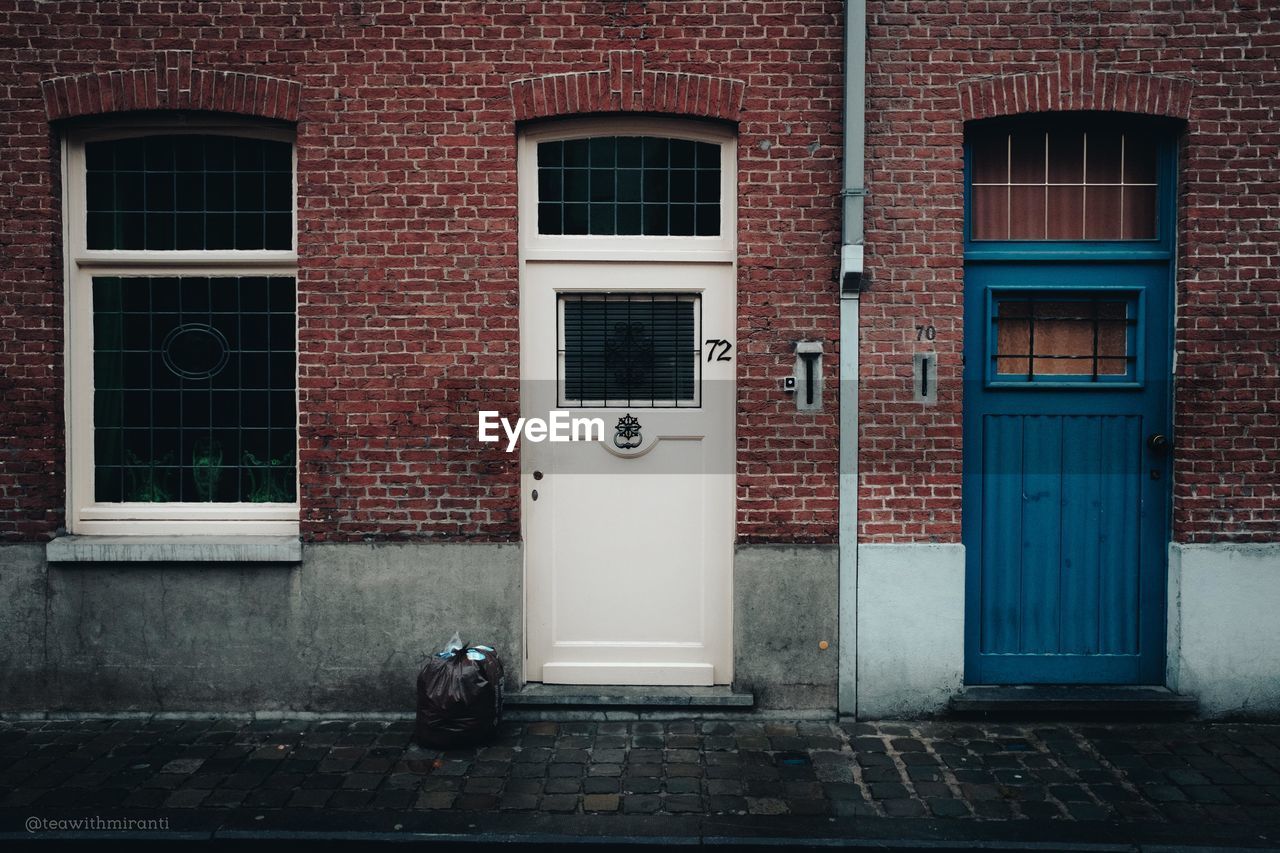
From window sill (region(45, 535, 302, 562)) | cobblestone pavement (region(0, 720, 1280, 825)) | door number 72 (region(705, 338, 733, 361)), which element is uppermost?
door number 72 (region(705, 338, 733, 361))

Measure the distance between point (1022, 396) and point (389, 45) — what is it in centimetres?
451

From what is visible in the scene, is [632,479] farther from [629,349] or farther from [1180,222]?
[1180,222]

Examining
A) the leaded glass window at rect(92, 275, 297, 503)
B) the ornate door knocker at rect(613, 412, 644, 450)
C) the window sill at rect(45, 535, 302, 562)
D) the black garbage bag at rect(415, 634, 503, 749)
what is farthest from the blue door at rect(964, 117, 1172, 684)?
the leaded glass window at rect(92, 275, 297, 503)

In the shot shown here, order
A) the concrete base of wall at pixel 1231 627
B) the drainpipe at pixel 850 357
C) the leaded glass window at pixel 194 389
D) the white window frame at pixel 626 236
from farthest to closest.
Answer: the leaded glass window at pixel 194 389
the white window frame at pixel 626 236
the concrete base of wall at pixel 1231 627
the drainpipe at pixel 850 357

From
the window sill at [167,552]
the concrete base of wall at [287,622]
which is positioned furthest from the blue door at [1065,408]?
the window sill at [167,552]

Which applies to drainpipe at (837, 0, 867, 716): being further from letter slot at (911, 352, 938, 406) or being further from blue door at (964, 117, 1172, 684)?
blue door at (964, 117, 1172, 684)

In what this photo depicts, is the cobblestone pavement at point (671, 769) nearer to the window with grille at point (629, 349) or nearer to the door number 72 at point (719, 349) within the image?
the window with grille at point (629, 349)

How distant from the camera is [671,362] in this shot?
19.2 ft

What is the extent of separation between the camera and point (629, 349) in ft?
19.1

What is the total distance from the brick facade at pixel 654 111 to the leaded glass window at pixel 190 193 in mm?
278

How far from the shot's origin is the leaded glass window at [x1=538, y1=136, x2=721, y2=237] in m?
5.79

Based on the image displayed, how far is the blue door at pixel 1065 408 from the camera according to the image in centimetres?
573

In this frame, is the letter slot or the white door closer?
the letter slot

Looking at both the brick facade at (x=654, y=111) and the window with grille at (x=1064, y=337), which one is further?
the window with grille at (x=1064, y=337)
